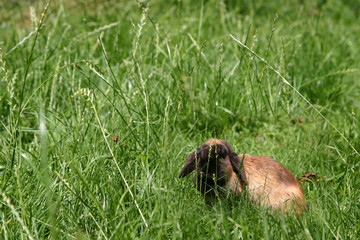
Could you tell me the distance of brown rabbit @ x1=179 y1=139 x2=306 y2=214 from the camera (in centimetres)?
274

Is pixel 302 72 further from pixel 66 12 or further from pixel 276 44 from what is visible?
pixel 66 12

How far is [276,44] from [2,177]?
3.38 m

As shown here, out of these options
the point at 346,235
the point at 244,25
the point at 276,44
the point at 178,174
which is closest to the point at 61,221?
the point at 178,174

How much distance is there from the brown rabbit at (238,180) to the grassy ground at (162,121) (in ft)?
0.31

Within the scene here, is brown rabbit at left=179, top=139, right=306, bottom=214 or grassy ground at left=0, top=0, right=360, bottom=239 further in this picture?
brown rabbit at left=179, top=139, right=306, bottom=214

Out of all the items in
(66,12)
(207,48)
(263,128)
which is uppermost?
(66,12)

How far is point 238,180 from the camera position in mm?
2762

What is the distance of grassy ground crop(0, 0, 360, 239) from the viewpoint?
2363 millimetres

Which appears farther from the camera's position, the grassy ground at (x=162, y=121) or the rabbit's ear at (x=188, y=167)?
the rabbit's ear at (x=188, y=167)

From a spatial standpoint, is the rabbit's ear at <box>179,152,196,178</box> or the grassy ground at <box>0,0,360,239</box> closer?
the grassy ground at <box>0,0,360,239</box>

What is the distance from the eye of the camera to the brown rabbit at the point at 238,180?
2.74 metres

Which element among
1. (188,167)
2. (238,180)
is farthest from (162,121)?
(238,180)

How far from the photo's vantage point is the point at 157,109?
3756 millimetres

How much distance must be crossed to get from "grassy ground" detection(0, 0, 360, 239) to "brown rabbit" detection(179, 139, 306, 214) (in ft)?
0.31
